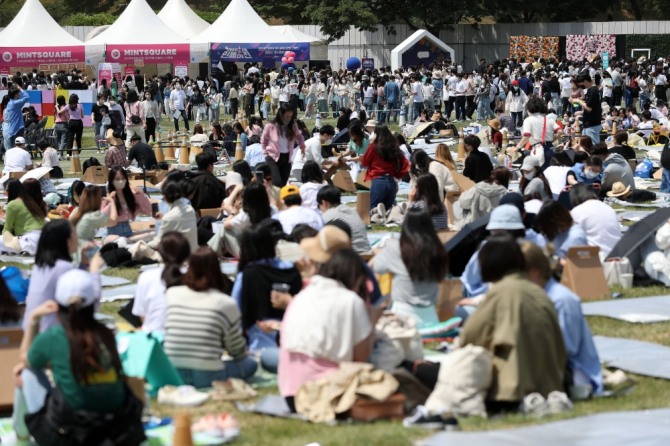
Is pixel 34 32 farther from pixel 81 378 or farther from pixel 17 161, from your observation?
pixel 81 378

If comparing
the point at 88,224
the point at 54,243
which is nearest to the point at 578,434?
the point at 54,243

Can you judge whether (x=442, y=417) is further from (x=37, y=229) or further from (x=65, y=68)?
(x=65, y=68)

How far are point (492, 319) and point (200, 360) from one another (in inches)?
77.2

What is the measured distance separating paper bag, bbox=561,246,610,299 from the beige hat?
274 cm

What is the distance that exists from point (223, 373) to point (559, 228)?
3795mm

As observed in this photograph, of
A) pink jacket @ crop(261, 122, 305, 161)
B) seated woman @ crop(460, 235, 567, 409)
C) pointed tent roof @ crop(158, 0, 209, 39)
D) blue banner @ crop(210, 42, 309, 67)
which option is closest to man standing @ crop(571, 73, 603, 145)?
pink jacket @ crop(261, 122, 305, 161)

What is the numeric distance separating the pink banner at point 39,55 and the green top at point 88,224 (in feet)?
95.2

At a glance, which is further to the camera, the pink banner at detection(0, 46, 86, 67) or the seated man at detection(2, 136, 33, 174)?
the pink banner at detection(0, 46, 86, 67)

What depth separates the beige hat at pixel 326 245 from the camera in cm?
880

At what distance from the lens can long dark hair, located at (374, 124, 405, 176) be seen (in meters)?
15.5

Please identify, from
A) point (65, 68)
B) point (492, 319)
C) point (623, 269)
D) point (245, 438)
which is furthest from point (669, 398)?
point (65, 68)

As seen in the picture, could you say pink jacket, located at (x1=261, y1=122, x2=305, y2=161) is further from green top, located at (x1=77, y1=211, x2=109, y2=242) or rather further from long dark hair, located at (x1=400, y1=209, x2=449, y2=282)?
long dark hair, located at (x1=400, y1=209, x2=449, y2=282)

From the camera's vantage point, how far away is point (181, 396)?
26.0ft

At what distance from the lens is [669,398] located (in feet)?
26.4
